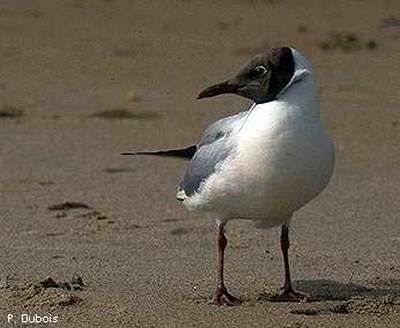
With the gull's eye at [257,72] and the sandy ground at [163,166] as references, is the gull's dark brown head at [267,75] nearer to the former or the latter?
the gull's eye at [257,72]

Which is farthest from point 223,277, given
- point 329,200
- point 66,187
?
point 66,187

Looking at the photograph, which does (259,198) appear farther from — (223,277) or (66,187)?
(66,187)

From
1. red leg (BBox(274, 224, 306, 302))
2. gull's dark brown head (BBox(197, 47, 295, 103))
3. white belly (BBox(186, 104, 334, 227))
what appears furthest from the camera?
red leg (BBox(274, 224, 306, 302))

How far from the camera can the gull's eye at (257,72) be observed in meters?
5.05

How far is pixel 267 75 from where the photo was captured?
5027mm

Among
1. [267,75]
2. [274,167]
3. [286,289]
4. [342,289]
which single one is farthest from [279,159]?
[342,289]

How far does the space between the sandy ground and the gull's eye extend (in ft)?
2.91

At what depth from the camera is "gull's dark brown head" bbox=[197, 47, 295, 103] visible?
500 cm

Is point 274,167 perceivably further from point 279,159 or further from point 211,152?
point 211,152

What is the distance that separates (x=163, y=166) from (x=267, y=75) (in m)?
3.40

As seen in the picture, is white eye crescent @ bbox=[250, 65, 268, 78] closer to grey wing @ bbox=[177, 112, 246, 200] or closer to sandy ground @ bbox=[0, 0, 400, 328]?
grey wing @ bbox=[177, 112, 246, 200]

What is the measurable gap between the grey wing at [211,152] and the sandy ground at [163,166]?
1.45 feet

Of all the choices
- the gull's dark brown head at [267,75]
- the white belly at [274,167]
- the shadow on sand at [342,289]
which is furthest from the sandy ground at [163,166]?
the gull's dark brown head at [267,75]

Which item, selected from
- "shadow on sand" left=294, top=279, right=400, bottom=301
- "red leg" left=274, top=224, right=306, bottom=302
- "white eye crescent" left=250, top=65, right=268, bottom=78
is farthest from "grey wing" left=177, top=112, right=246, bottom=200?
"shadow on sand" left=294, top=279, right=400, bottom=301
